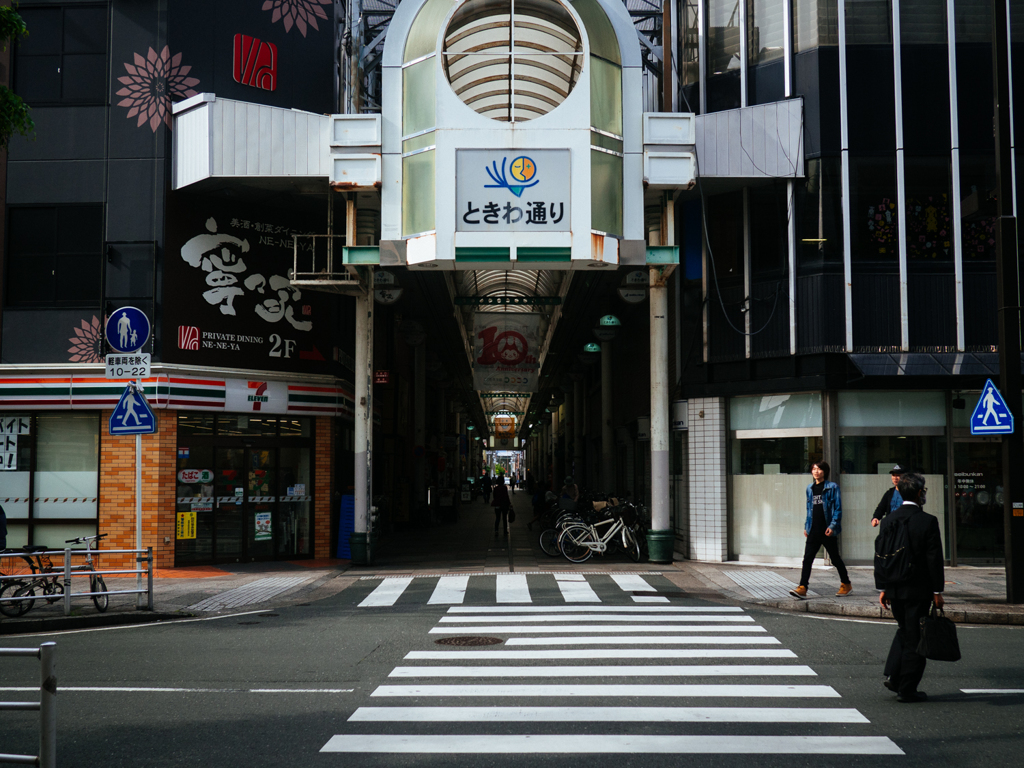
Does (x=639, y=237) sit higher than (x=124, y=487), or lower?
higher

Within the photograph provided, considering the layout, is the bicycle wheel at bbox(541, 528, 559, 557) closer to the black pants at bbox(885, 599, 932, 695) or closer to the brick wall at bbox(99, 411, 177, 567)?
the brick wall at bbox(99, 411, 177, 567)

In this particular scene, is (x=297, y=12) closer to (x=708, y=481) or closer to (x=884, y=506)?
(x=708, y=481)

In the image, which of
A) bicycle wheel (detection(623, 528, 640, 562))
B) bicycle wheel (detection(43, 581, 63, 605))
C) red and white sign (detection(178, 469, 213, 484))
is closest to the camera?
bicycle wheel (detection(43, 581, 63, 605))

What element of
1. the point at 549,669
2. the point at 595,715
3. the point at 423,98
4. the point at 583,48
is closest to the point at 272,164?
the point at 423,98

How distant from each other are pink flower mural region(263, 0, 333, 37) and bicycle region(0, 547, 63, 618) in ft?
39.9

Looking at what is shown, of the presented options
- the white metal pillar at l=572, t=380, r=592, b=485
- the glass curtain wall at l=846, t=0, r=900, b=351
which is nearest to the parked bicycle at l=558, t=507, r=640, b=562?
the glass curtain wall at l=846, t=0, r=900, b=351

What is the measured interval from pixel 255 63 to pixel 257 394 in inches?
273

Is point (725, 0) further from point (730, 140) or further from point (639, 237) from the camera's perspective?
point (639, 237)

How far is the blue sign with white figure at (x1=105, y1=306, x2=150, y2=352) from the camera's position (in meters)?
12.5

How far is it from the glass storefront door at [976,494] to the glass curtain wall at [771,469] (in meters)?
2.50

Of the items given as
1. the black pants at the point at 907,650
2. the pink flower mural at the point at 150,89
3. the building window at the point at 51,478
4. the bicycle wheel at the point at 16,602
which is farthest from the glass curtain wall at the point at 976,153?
the building window at the point at 51,478

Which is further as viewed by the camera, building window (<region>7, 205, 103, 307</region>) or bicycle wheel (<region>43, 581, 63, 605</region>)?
building window (<region>7, 205, 103, 307</region>)

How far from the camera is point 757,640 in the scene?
395 inches

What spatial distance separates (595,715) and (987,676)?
386 cm
